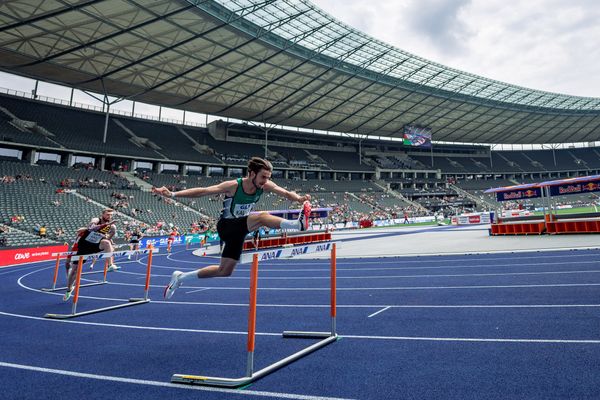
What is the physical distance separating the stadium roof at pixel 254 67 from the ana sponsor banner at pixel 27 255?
53.7ft

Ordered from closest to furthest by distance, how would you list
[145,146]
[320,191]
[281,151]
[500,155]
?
[145,146] < [320,191] < [281,151] < [500,155]

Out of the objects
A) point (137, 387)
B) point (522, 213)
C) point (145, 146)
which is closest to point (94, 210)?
point (145, 146)

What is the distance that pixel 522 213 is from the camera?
3884 centimetres

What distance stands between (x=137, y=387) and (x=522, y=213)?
45.4 m

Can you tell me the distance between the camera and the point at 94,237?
8.07m

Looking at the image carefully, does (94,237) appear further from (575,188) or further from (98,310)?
(575,188)

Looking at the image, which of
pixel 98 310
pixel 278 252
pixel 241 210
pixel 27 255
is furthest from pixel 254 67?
pixel 278 252

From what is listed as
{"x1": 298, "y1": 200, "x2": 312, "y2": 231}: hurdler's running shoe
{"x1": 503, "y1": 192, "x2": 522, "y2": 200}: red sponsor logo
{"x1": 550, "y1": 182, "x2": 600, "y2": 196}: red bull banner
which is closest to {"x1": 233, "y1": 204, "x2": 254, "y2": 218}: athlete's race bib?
{"x1": 298, "y1": 200, "x2": 312, "y2": 231}: hurdler's running shoe

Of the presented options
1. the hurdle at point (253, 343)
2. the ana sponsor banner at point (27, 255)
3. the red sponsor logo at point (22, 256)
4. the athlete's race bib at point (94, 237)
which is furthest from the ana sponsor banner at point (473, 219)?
the red sponsor logo at point (22, 256)

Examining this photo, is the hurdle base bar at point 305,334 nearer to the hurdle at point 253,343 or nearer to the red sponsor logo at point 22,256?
the hurdle at point 253,343

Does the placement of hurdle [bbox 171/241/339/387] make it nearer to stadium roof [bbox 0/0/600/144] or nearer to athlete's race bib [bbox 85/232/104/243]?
athlete's race bib [bbox 85/232/104/243]

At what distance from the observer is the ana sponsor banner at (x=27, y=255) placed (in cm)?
1798

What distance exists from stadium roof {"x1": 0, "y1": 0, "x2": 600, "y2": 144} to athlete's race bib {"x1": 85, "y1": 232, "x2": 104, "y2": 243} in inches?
890

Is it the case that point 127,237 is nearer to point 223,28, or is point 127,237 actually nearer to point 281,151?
point 223,28
